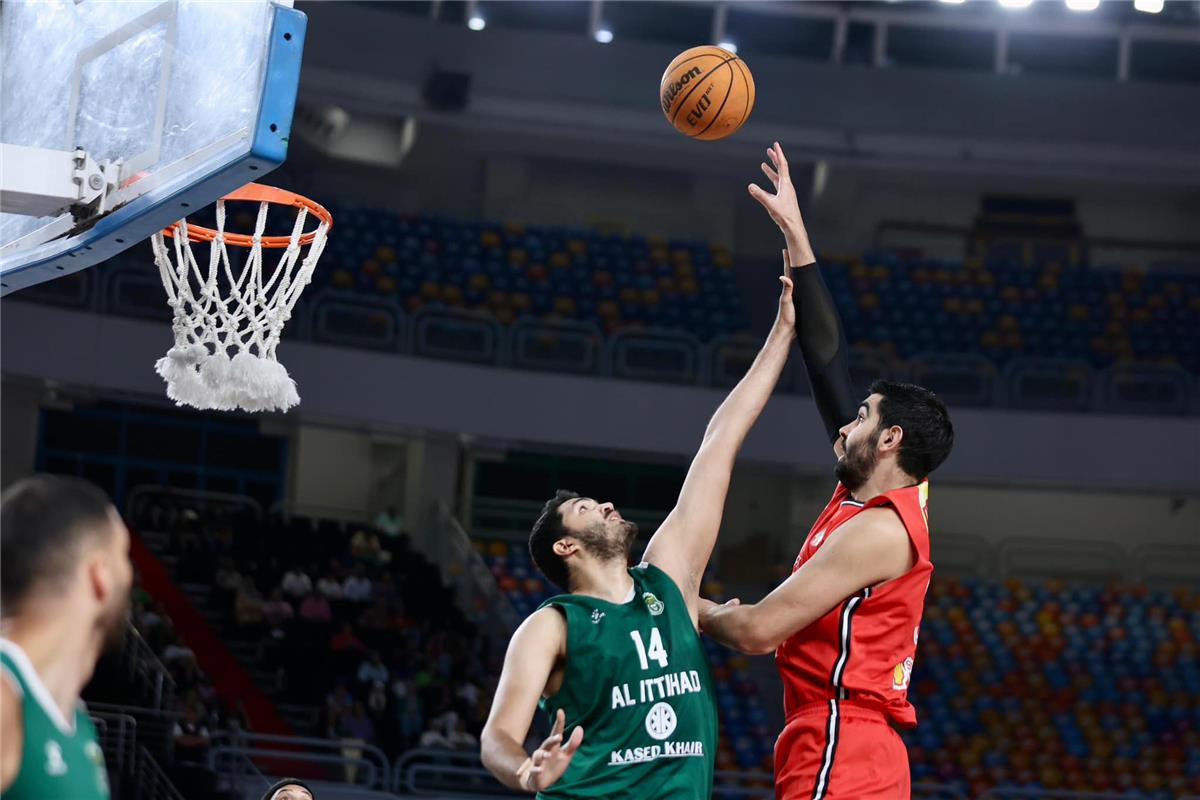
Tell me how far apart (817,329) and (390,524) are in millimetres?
13104

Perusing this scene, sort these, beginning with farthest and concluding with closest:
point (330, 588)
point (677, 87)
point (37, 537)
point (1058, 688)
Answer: point (1058, 688)
point (330, 588)
point (677, 87)
point (37, 537)

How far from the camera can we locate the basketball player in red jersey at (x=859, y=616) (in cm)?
351

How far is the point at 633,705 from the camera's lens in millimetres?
3508

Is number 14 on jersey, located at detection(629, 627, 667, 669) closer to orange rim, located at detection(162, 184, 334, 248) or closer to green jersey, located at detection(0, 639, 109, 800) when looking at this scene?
green jersey, located at detection(0, 639, 109, 800)

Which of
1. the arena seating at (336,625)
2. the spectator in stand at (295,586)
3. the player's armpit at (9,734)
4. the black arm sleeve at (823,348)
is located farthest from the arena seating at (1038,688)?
the player's armpit at (9,734)

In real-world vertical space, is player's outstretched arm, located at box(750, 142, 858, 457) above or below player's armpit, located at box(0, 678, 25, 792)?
above

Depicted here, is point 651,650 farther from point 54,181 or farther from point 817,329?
point 54,181

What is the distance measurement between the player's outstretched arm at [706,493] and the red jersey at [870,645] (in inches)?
11.7

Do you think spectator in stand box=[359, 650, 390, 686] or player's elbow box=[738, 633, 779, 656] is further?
spectator in stand box=[359, 650, 390, 686]

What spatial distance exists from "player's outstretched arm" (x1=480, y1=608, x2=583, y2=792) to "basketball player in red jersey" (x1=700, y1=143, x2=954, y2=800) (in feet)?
1.30

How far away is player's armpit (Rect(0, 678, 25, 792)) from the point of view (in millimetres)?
2057

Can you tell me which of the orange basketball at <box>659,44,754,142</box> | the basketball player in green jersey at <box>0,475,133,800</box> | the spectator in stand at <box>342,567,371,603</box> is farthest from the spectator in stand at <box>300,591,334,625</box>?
the basketball player in green jersey at <box>0,475,133,800</box>

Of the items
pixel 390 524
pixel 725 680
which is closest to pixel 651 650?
pixel 725 680

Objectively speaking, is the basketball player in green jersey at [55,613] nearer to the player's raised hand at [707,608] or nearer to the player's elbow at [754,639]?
the player's elbow at [754,639]
